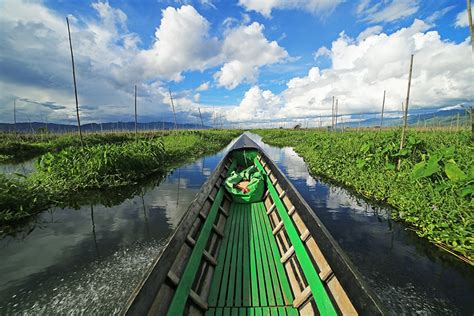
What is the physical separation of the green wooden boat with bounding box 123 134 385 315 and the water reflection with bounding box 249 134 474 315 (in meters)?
1.60

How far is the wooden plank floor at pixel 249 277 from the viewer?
2.61m

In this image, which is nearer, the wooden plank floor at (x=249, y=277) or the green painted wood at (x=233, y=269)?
the wooden plank floor at (x=249, y=277)

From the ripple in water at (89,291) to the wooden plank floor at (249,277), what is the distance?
1.01m

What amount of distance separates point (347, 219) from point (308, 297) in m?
4.40

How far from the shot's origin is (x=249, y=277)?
312 cm

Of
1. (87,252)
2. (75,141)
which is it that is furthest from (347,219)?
(75,141)

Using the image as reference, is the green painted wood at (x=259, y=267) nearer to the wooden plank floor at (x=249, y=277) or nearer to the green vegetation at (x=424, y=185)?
the wooden plank floor at (x=249, y=277)

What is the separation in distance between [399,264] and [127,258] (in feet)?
17.2

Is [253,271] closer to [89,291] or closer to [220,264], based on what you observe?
[220,264]

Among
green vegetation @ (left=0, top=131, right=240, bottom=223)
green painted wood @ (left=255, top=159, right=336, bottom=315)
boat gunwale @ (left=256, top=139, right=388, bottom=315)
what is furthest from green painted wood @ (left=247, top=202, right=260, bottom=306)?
green vegetation @ (left=0, top=131, right=240, bottom=223)

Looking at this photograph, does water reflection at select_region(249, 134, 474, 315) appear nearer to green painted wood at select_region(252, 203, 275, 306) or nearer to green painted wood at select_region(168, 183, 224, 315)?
green painted wood at select_region(252, 203, 275, 306)

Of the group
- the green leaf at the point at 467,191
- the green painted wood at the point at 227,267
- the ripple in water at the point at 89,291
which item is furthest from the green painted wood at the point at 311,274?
the green leaf at the point at 467,191

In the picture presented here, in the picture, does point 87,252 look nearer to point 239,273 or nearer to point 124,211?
point 124,211

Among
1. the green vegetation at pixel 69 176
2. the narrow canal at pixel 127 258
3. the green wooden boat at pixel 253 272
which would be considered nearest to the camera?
the green wooden boat at pixel 253 272
